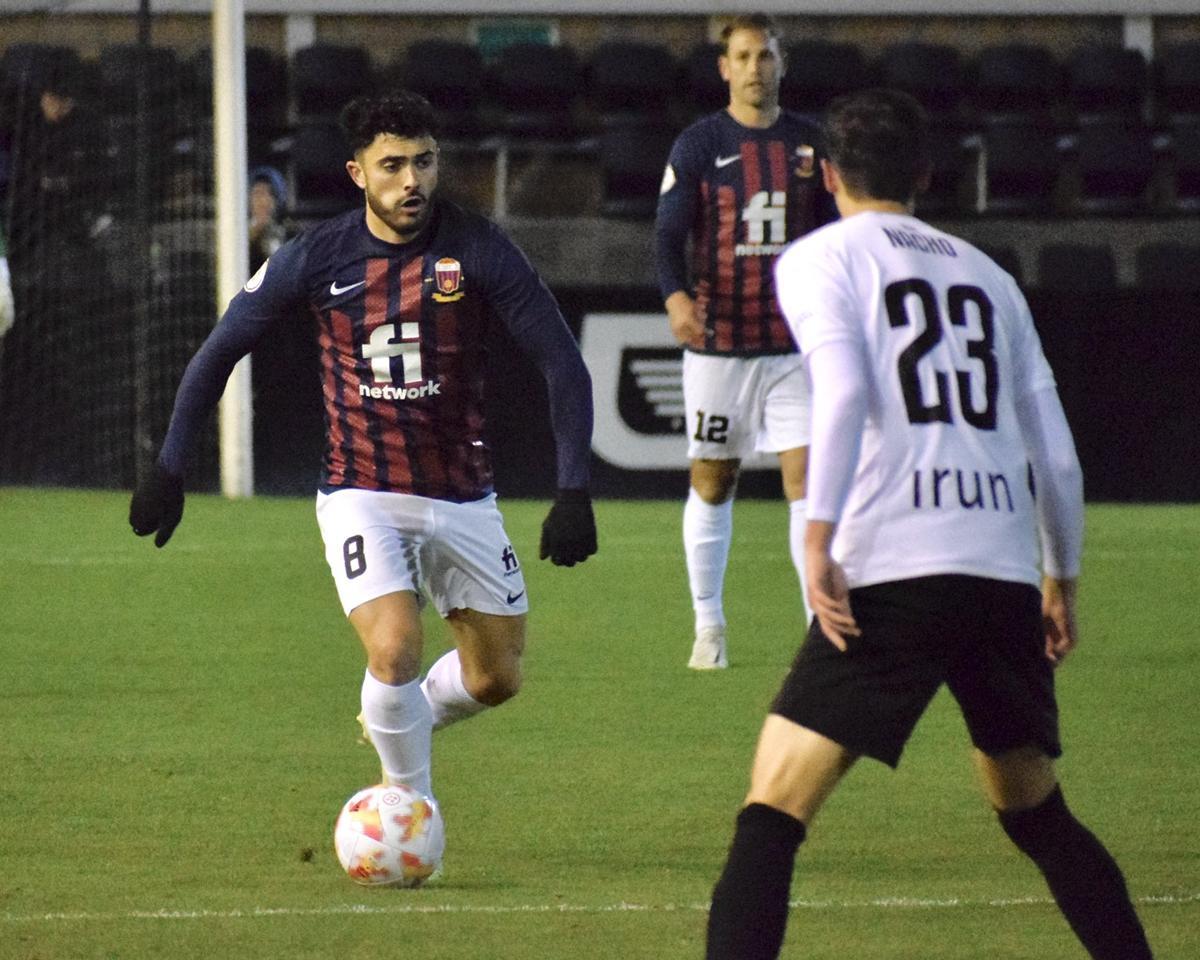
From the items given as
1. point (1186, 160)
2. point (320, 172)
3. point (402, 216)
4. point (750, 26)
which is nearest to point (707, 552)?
point (750, 26)

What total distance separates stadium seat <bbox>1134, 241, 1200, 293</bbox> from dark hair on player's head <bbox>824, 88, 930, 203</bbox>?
1259 cm

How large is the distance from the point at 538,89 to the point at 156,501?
12576mm

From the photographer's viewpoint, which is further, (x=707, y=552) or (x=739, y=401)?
(x=707, y=552)

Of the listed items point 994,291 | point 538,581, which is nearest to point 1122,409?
point 538,581

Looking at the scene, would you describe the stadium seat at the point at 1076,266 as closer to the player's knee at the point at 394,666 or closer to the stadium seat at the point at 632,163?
the stadium seat at the point at 632,163

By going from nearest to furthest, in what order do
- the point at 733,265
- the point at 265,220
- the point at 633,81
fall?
the point at 733,265, the point at 265,220, the point at 633,81

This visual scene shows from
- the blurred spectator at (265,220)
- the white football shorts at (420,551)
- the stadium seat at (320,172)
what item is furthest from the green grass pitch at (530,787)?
the stadium seat at (320,172)

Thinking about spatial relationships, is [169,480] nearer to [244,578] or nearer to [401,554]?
[401,554]

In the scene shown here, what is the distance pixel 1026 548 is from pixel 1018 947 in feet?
3.22

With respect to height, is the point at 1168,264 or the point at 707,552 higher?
the point at 1168,264

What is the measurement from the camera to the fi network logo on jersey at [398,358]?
17.3 feet

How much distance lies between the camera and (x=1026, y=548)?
12.4ft

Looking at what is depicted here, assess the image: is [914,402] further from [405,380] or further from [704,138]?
[704,138]

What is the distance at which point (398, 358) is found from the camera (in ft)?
17.4
